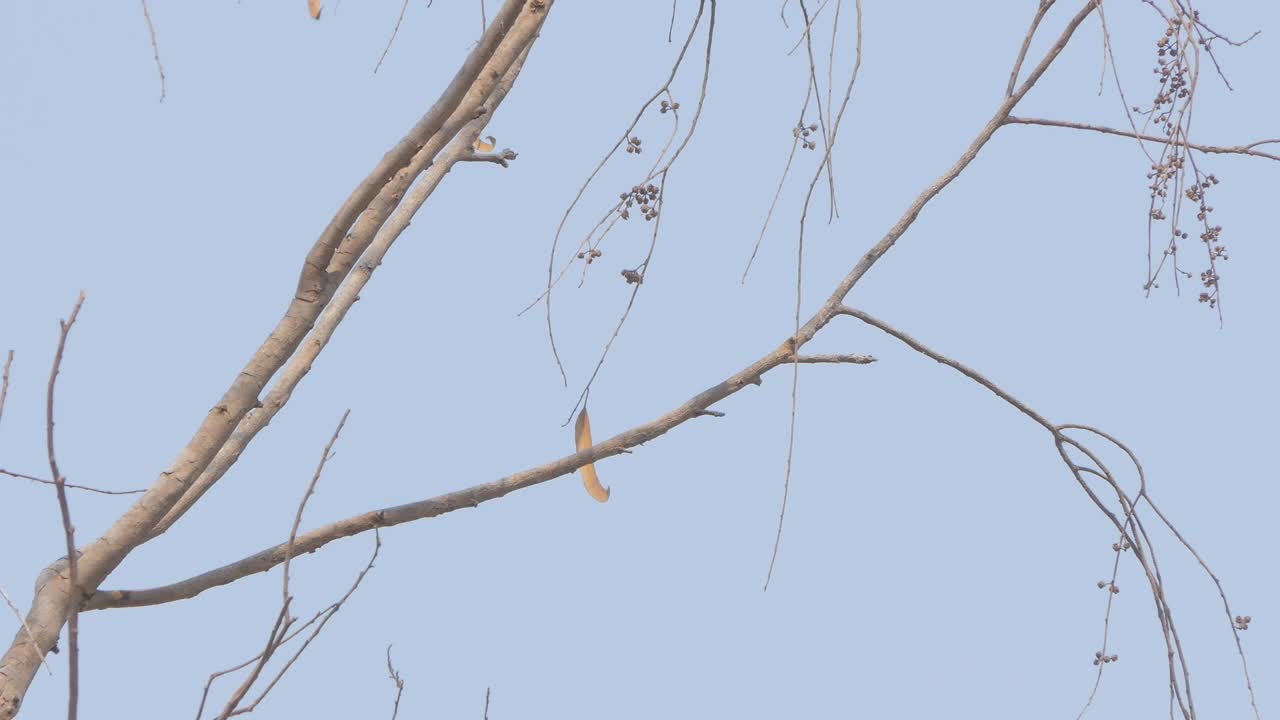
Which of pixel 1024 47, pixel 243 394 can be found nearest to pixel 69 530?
pixel 243 394

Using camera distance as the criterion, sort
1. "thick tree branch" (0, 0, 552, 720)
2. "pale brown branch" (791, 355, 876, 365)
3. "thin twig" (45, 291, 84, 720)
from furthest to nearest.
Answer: "pale brown branch" (791, 355, 876, 365) → "thick tree branch" (0, 0, 552, 720) → "thin twig" (45, 291, 84, 720)

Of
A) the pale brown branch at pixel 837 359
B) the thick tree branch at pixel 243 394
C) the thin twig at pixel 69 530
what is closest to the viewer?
the thin twig at pixel 69 530

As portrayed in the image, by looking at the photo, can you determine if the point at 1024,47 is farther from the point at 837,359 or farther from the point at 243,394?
the point at 243,394

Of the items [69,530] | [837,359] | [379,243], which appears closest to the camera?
[69,530]

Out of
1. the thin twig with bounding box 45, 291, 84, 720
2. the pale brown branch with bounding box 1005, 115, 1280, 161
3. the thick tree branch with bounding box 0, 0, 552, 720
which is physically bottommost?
the thin twig with bounding box 45, 291, 84, 720

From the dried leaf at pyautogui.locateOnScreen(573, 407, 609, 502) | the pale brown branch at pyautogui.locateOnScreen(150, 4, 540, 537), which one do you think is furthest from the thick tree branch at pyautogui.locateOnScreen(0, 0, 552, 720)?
the dried leaf at pyautogui.locateOnScreen(573, 407, 609, 502)

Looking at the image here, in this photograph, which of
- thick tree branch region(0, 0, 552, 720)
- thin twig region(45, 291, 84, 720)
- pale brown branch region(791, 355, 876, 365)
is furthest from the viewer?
pale brown branch region(791, 355, 876, 365)

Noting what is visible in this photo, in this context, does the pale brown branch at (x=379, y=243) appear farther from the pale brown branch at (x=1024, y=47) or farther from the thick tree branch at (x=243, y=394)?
the pale brown branch at (x=1024, y=47)

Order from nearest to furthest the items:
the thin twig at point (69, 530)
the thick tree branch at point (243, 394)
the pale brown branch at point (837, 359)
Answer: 1. the thin twig at point (69, 530)
2. the thick tree branch at point (243, 394)
3. the pale brown branch at point (837, 359)

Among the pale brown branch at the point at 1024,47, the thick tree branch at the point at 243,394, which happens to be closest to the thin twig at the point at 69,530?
the thick tree branch at the point at 243,394

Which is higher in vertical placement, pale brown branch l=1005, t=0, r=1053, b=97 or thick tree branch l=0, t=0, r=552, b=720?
pale brown branch l=1005, t=0, r=1053, b=97

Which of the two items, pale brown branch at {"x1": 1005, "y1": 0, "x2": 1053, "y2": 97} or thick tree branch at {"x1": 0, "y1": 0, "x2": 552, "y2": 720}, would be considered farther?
pale brown branch at {"x1": 1005, "y1": 0, "x2": 1053, "y2": 97}

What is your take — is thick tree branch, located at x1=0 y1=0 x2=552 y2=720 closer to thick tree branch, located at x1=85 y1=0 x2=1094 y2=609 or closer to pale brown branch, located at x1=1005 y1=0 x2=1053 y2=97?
thick tree branch, located at x1=85 y1=0 x2=1094 y2=609

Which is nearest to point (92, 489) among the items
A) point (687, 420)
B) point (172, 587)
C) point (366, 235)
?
point (172, 587)
